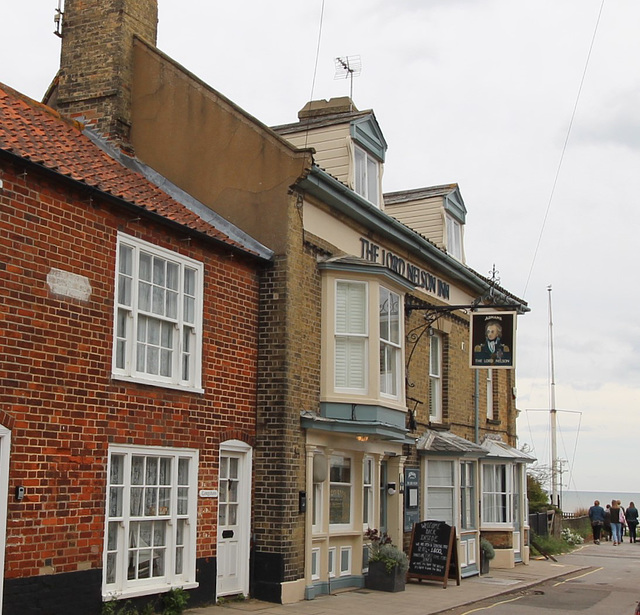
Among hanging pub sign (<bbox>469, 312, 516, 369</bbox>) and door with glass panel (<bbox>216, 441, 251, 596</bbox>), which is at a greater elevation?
hanging pub sign (<bbox>469, 312, 516, 369</bbox>)

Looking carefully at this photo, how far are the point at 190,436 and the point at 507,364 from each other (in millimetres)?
8417

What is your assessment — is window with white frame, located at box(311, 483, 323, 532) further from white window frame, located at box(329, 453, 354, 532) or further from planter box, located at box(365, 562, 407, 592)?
planter box, located at box(365, 562, 407, 592)

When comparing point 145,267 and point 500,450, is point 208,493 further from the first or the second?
point 500,450

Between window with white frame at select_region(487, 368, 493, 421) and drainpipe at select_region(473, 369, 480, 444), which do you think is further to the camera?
window with white frame at select_region(487, 368, 493, 421)

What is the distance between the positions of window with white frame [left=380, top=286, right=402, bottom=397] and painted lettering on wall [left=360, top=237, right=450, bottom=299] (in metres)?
1.01

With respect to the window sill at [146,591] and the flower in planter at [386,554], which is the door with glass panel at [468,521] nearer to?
the flower in planter at [386,554]

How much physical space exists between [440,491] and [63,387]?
441 inches

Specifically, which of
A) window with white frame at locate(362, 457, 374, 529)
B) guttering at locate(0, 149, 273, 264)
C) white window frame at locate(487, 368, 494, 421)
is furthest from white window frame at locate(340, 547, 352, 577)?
white window frame at locate(487, 368, 494, 421)

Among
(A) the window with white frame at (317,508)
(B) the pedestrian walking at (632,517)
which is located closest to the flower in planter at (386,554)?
(A) the window with white frame at (317,508)

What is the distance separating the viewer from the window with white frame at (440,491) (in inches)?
787

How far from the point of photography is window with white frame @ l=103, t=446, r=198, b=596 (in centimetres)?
1177

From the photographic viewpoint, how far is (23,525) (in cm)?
1033

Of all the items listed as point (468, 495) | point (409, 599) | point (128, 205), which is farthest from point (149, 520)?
point (468, 495)

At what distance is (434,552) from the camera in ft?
59.2
